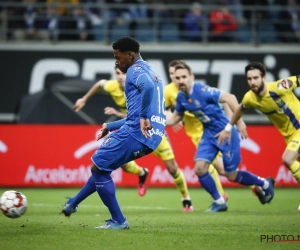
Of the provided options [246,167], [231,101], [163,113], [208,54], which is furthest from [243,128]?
[208,54]

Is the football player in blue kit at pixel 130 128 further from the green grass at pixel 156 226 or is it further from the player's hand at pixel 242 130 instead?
the player's hand at pixel 242 130

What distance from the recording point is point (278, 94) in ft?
35.9

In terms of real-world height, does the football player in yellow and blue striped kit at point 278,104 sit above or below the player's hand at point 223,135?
above

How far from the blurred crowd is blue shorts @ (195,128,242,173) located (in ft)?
34.4

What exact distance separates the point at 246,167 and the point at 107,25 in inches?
Result: 288

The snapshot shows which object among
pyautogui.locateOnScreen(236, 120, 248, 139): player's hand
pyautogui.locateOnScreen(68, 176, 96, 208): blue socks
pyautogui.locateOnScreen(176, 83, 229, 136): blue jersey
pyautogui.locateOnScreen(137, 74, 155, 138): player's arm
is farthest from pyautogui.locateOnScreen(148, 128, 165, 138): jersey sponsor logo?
pyautogui.locateOnScreen(176, 83, 229, 136): blue jersey

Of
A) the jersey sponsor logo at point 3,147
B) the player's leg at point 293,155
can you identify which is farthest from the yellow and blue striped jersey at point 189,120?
the jersey sponsor logo at point 3,147

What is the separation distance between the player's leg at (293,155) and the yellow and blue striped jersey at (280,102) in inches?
10.1

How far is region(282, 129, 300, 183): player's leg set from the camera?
35.2 feet

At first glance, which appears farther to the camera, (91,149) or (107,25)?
(107,25)

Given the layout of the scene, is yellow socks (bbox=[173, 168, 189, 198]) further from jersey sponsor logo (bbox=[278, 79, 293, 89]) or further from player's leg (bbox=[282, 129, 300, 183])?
jersey sponsor logo (bbox=[278, 79, 293, 89])

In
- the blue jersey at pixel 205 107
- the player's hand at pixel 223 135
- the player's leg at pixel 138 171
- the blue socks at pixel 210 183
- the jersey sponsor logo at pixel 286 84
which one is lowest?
the player's leg at pixel 138 171

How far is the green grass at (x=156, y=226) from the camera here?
720 centimetres

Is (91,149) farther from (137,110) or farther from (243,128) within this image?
(137,110)
